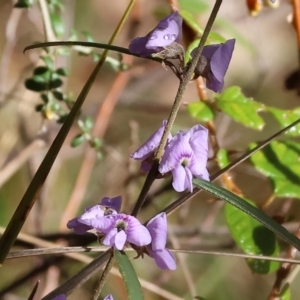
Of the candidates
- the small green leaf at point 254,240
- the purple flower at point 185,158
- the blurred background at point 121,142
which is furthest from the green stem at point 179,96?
the blurred background at point 121,142

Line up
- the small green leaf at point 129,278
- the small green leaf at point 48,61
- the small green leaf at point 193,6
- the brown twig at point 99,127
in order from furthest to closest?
the brown twig at point 99,127 < the small green leaf at point 193,6 < the small green leaf at point 48,61 < the small green leaf at point 129,278

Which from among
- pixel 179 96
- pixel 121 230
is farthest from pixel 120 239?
pixel 179 96

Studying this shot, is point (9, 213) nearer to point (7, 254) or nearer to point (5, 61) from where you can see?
point (5, 61)

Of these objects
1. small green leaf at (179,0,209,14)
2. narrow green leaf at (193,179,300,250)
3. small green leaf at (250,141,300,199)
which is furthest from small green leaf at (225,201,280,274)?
small green leaf at (179,0,209,14)

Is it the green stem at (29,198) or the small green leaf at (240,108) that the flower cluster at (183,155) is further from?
the small green leaf at (240,108)

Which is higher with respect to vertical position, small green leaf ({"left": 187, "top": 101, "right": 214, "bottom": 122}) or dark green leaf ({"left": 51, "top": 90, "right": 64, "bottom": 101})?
dark green leaf ({"left": 51, "top": 90, "right": 64, "bottom": 101})

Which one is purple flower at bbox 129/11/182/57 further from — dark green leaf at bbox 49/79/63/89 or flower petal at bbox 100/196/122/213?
dark green leaf at bbox 49/79/63/89

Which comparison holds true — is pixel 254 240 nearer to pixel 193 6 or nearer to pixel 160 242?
pixel 160 242
